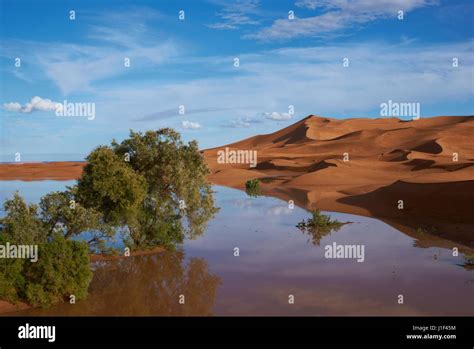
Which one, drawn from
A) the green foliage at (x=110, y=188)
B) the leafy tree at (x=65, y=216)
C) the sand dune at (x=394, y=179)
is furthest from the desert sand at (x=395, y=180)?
the leafy tree at (x=65, y=216)

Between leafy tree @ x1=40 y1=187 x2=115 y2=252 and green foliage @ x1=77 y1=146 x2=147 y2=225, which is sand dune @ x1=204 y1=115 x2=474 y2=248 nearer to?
green foliage @ x1=77 y1=146 x2=147 y2=225

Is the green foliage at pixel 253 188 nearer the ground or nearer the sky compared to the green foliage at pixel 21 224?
nearer the sky

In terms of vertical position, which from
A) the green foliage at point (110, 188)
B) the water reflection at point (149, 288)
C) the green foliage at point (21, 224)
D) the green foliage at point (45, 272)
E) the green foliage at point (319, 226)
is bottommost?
the water reflection at point (149, 288)

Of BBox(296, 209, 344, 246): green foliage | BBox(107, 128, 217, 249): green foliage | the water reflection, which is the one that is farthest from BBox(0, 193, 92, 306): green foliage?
BBox(296, 209, 344, 246): green foliage

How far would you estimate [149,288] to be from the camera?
14.6 metres

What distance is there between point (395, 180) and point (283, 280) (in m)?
31.9

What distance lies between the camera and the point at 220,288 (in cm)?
1416

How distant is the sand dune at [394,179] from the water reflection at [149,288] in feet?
37.5

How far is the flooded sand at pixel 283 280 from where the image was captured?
12445mm

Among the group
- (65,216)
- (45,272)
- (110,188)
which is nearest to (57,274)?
(45,272)

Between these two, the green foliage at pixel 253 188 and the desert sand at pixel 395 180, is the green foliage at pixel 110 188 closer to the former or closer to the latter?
the desert sand at pixel 395 180

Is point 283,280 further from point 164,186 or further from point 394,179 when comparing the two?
point 394,179
